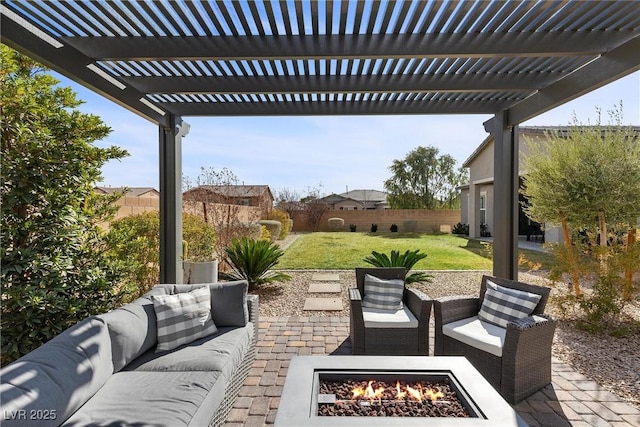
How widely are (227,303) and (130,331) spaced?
2.97 feet

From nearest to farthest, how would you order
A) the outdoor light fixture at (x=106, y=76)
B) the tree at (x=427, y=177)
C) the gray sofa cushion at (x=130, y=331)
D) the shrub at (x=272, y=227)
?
the gray sofa cushion at (x=130, y=331) < the outdoor light fixture at (x=106, y=76) < the shrub at (x=272, y=227) < the tree at (x=427, y=177)

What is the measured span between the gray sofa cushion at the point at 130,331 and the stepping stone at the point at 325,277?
4544 mm

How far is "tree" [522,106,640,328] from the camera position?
443 centimetres

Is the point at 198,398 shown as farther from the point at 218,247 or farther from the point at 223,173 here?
the point at 223,173

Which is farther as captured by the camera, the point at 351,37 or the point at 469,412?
the point at 351,37

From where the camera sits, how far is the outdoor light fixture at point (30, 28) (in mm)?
2513

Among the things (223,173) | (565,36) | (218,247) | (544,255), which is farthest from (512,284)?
(544,255)

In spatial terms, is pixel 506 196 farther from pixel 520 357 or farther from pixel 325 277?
pixel 325 277

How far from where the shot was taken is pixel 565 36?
317 centimetres

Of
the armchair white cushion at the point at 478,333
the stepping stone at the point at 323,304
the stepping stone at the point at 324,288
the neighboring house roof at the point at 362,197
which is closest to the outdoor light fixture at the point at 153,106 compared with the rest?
the stepping stone at the point at 323,304

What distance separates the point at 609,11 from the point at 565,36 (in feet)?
1.22

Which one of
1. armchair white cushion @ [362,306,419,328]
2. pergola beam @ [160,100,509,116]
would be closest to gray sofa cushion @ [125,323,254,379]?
armchair white cushion @ [362,306,419,328]

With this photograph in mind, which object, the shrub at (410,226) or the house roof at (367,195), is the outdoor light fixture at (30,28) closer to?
the shrub at (410,226)

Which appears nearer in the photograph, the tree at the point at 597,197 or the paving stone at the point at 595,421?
the paving stone at the point at 595,421
